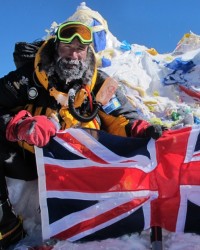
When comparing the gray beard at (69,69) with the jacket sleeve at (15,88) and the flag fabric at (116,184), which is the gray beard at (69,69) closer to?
the jacket sleeve at (15,88)

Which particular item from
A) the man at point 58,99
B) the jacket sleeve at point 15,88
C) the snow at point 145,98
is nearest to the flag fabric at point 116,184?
the snow at point 145,98

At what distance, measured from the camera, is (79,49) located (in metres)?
3.68

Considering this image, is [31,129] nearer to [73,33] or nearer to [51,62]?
[51,62]

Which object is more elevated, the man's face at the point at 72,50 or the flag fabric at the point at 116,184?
the man's face at the point at 72,50

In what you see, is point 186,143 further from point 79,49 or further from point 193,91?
point 193,91

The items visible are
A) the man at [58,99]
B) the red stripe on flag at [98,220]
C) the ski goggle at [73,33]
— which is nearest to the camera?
the red stripe on flag at [98,220]

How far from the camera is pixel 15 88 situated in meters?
3.47

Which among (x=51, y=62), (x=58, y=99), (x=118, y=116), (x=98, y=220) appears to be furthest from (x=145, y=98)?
(x=98, y=220)

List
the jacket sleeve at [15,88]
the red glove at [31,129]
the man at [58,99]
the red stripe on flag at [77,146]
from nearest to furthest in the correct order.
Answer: the red glove at [31,129]
the red stripe on flag at [77,146]
the man at [58,99]
the jacket sleeve at [15,88]

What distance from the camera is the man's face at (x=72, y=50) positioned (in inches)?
143

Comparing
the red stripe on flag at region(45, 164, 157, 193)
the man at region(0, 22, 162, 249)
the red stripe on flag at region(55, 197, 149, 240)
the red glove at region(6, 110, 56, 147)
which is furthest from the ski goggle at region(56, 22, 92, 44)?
the red stripe on flag at region(55, 197, 149, 240)

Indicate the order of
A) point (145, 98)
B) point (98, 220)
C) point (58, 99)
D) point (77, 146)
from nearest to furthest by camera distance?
point (98, 220), point (77, 146), point (58, 99), point (145, 98)

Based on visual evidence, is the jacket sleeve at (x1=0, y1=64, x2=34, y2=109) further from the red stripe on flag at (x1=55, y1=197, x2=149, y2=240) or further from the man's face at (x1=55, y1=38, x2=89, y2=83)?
the red stripe on flag at (x1=55, y1=197, x2=149, y2=240)

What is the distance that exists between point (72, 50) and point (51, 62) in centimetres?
23
